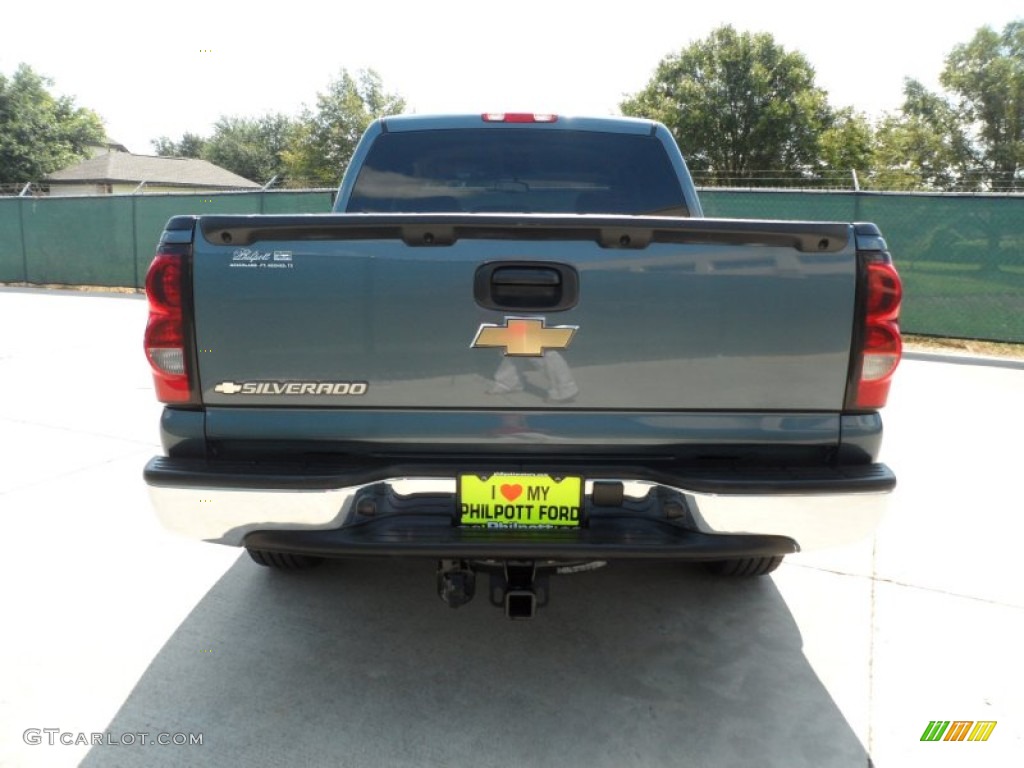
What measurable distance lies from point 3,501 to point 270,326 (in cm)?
308

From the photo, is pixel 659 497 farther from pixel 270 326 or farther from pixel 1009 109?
pixel 1009 109

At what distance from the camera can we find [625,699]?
261 centimetres

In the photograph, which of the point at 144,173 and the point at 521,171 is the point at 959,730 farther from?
the point at 144,173

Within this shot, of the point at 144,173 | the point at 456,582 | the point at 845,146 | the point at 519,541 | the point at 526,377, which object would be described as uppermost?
the point at 845,146

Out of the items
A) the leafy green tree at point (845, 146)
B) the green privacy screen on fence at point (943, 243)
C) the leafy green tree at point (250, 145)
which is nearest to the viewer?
the green privacy screen on fence at point (943, 243)

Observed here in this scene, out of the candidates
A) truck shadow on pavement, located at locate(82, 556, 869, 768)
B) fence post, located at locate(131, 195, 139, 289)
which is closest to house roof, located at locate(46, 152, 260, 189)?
fence post, located at locate(131, 195, 139, 289)

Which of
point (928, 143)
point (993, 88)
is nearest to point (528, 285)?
point (928, 143)

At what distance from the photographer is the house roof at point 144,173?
53.0 m

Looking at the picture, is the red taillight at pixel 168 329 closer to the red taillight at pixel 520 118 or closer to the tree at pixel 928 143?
A: the red taillight at pixel 520 118

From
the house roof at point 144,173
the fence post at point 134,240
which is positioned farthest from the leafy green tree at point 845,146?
the house roof at point 144,173

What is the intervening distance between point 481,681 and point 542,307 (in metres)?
1.34

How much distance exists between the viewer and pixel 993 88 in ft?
154

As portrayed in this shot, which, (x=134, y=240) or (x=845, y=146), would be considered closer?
(x=134, y=240)

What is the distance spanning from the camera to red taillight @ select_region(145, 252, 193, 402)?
230 cm
